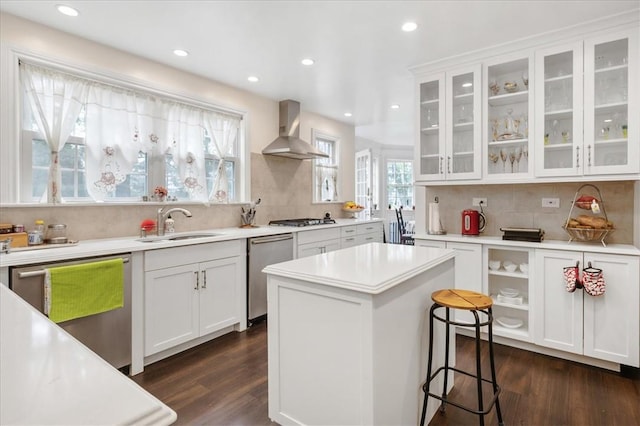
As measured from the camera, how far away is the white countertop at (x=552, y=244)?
248 cm

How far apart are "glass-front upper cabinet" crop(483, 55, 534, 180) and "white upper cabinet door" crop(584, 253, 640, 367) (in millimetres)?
923

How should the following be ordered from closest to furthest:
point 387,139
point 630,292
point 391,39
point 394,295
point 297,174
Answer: point 394,295
point 630,292
point 391,39
point 297,174
point 387,139

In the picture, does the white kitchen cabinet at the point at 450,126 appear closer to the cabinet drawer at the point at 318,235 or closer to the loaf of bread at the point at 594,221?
the loaf of bread at the point at 594,221

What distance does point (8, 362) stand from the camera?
640 mm

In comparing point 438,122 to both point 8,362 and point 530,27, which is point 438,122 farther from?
point 8,362

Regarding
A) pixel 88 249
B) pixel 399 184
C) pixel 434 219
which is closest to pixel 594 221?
pixel 434 219

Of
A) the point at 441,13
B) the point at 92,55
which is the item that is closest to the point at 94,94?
the point at 92,55

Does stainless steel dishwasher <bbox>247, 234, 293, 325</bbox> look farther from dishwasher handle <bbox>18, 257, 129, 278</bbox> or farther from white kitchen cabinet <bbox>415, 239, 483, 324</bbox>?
white kitchen cabinet <bbox>415, 239, 483, 324</bbox>

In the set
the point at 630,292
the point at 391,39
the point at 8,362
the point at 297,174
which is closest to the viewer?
the point at 8,362

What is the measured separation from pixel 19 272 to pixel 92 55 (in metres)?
1.84

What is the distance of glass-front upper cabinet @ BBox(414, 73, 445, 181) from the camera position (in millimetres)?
3367

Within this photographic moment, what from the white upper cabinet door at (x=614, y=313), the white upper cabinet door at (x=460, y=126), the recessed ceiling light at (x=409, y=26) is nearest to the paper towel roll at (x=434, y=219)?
the white upper cabinet door at (x=460, y=126)

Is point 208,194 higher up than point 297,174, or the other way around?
point 297,174

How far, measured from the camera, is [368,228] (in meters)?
5.22
